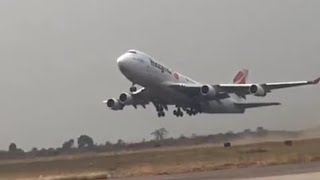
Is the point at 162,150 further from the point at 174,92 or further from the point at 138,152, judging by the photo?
the point at 174,92

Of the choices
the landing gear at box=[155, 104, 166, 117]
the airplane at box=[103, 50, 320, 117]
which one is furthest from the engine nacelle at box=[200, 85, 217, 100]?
the landing gear at box=[155, 104, 166, 117]

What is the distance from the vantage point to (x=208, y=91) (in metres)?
87.8

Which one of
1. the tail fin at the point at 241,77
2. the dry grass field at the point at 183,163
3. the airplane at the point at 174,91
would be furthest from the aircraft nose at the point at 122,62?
the tail fin at the point at 241,77

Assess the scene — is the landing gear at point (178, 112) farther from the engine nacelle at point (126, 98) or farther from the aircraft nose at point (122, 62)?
the aircraft nose at point (122, 62)

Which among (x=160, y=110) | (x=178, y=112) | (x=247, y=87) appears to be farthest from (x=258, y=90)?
(x=160, y=110)

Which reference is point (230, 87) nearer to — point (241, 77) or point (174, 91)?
point (174, 91)

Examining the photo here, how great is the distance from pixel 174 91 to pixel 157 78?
12.4ft

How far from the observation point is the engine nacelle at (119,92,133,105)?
90.4 metres

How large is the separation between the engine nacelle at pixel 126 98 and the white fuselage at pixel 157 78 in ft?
9.14

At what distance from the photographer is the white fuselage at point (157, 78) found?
3312 inches

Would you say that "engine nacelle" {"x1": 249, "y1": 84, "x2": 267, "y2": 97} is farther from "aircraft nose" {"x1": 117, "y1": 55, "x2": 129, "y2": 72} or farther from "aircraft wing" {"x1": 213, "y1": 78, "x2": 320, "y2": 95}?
"aircraft nose" {"x1": 117, "y1": 55, "x2": 129, "y2": 72}

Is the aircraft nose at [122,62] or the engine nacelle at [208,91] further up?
the aircraft nose at [122,62]


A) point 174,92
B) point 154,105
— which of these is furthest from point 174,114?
point 174,92

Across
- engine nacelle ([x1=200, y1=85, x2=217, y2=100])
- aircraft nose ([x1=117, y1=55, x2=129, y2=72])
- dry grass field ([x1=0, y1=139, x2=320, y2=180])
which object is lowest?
dry grass field ([x1=0, y1=139, x2=320, y2=180])
